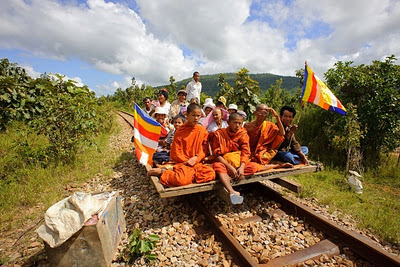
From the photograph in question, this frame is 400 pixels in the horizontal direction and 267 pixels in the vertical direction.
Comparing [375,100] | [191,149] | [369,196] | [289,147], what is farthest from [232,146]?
[375,100]

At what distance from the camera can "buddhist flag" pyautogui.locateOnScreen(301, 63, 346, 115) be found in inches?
149

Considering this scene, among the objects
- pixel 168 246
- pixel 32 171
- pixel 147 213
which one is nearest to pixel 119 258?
pixel 168 246

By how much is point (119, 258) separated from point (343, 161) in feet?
22.2

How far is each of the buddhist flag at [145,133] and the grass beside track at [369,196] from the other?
3.09 metres

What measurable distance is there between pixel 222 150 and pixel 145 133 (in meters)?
1.53

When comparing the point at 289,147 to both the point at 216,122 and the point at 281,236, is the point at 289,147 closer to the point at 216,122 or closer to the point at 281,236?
the point at 216,122

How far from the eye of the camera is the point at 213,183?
312 cm

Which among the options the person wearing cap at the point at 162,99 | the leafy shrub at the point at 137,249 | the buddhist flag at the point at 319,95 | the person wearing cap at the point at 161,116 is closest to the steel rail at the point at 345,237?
the buddhist flag at the point at 319,95

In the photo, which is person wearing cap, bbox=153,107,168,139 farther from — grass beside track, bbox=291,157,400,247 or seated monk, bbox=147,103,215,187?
grass beside track, bbox=291,157,400,247

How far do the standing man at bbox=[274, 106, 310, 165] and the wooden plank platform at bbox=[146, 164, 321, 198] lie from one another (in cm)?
25

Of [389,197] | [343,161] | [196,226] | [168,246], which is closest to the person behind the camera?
[168,246]

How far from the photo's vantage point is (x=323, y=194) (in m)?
4.07

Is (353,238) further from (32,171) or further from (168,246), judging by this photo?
(32,171)

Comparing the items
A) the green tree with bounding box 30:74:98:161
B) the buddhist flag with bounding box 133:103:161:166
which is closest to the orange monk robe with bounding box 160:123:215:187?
the buddhist flag with bounding box 133:103:161:166
